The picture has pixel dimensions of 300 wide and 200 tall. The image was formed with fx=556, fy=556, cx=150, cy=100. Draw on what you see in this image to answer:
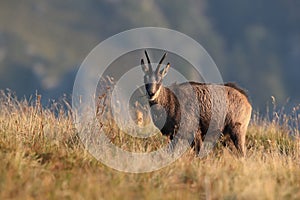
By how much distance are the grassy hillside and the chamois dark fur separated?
6.38 ft

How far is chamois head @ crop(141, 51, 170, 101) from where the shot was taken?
12.2 metres

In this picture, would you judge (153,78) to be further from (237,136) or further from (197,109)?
(237,136)

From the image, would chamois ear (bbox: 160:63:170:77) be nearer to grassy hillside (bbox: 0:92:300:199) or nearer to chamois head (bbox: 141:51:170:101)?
chamois head (bbox: 141:51:170:101)

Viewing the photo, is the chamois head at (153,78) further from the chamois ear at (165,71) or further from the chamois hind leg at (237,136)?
the chamois hind leg at (237,136)

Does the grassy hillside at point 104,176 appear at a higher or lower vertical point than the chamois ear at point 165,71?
lower

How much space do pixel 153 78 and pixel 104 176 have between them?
15.7ft

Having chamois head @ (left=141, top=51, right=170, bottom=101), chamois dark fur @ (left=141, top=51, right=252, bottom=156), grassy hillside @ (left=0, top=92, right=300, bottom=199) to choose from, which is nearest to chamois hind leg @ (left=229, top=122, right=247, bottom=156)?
chamois dark fur @ (left=141, top=51, right=252, bottom=156)

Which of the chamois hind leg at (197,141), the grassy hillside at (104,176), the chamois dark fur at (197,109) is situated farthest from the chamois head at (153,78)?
the grassy hillside at (104,176)

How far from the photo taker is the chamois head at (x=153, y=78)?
40.0 feet

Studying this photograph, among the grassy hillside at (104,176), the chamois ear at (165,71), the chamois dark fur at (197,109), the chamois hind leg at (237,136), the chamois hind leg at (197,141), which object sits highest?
the chamois ear at (165,71)

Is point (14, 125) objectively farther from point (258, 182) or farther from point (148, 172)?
point (258, 182)

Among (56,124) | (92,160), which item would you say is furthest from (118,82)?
(92,160)

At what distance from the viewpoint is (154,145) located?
37.9 ft

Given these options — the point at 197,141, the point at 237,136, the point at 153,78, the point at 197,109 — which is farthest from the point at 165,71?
the point at 237,136
